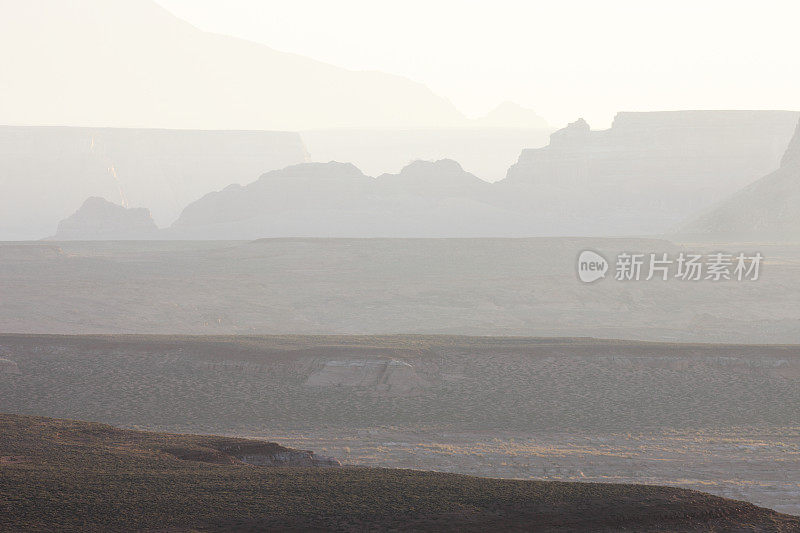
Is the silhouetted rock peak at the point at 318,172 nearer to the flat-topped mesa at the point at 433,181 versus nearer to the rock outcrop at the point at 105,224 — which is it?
the flat-topped mesa at the point at 433,181

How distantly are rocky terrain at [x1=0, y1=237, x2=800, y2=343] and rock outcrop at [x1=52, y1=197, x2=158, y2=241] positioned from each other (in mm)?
51113

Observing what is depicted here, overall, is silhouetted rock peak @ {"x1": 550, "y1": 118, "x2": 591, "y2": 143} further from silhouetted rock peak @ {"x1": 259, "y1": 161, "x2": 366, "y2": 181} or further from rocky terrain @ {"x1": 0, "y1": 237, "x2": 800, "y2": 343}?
rocky terrain @ {"x1": 0, "y1": 237, "x2": 800, "y2": 343}

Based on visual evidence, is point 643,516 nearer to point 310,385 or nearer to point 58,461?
point 58,461

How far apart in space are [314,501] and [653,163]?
530 ft

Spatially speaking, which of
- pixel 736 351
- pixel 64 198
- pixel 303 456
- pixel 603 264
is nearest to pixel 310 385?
pixel 303 456

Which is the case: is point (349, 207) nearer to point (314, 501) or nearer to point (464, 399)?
point (464, 399)

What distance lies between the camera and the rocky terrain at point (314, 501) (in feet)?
A: 41.1

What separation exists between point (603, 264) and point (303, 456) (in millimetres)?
58441

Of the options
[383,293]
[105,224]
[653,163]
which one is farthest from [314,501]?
[653,163]

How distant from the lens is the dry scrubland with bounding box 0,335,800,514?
70.7 feet

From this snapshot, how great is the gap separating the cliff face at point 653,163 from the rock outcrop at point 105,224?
65155mm

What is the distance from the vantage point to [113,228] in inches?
5221

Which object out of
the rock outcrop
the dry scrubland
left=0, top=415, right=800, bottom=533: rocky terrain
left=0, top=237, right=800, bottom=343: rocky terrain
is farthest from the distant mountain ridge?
left=0, top=415, right=800, bottom=533: rocky terrain

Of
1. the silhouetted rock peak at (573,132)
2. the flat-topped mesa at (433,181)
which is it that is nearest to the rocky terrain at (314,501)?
the flat-topped mesa at (433,181)
